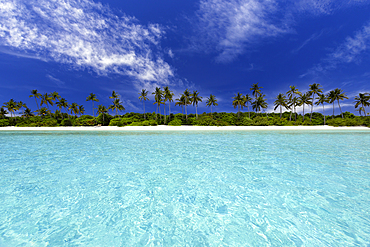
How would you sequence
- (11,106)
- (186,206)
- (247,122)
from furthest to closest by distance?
(11,106) < (247,122) < (186,206)

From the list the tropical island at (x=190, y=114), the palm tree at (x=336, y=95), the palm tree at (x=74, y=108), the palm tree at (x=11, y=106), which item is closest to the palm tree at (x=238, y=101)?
the tropical island at (x=190, y=114)

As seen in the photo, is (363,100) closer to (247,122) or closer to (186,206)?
(247,122)

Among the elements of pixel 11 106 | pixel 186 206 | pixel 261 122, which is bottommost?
pixel 186 206

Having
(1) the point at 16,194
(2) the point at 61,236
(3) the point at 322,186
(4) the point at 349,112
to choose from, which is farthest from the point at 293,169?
(4) the point at 349,112

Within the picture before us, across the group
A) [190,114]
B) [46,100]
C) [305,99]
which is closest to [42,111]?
[46,100]

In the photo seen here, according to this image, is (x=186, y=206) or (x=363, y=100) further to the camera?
(x=363, y=100)

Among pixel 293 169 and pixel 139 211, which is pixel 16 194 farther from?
pixel 293 169

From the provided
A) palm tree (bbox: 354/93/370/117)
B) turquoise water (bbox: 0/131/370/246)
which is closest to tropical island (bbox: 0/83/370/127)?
palm tree (bbox: 354/93/370/117)

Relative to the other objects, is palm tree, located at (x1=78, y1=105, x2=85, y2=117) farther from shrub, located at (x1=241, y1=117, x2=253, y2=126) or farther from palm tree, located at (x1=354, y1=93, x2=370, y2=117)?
palm tree, located at (x1=354, y1=93, x2=370, y2=117)

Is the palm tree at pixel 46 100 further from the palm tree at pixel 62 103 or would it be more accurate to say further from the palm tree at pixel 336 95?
the palm tree at pixel 336 95

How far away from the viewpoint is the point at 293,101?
49938mm

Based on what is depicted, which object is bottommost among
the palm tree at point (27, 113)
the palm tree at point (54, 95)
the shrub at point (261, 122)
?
the shrub at point (261, 122)

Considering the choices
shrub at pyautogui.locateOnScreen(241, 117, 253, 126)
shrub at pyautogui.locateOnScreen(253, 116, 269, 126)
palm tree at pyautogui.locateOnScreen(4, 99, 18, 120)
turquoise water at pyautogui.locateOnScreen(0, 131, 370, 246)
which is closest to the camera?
turquoise water at pyautogui.locateOnScreen(0, 131, 370, 246)

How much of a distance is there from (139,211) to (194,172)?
9.54ft
